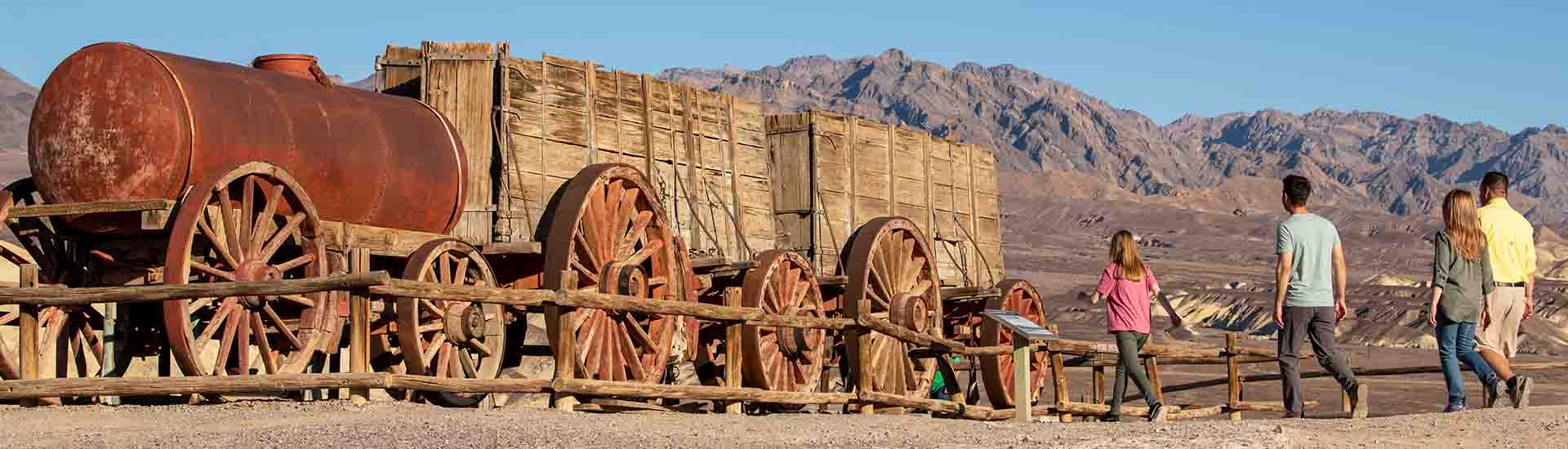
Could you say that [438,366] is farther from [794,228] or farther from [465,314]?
[794,228]

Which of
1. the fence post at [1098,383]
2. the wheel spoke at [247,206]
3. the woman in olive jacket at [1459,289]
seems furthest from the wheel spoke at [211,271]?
the fence post at [1098,383]

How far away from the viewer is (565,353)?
1079cm

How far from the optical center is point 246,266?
1075cm

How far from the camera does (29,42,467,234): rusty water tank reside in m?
10.6

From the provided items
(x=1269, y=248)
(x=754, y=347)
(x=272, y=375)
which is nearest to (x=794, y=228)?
(x=754, y=347)

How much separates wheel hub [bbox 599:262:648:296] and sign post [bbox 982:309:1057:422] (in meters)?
3.02

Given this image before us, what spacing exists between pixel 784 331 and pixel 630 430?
6839mm

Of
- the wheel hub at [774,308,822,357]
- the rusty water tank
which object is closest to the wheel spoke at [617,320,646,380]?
the rusty water tank

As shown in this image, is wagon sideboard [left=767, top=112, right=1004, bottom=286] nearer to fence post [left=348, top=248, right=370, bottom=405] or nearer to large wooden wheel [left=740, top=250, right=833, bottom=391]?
large wooden wheel [left=740, top=250, right=833, bottom=391]

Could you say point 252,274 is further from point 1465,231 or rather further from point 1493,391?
point 1493,391

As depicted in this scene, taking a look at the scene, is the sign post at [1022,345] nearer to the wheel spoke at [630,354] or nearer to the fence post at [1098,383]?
the wheel spoke at [630,354]

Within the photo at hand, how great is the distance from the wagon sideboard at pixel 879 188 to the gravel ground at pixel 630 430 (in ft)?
25.9

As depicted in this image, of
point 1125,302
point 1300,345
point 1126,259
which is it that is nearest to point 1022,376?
point 1125,302

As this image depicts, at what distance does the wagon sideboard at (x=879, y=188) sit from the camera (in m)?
18.0
